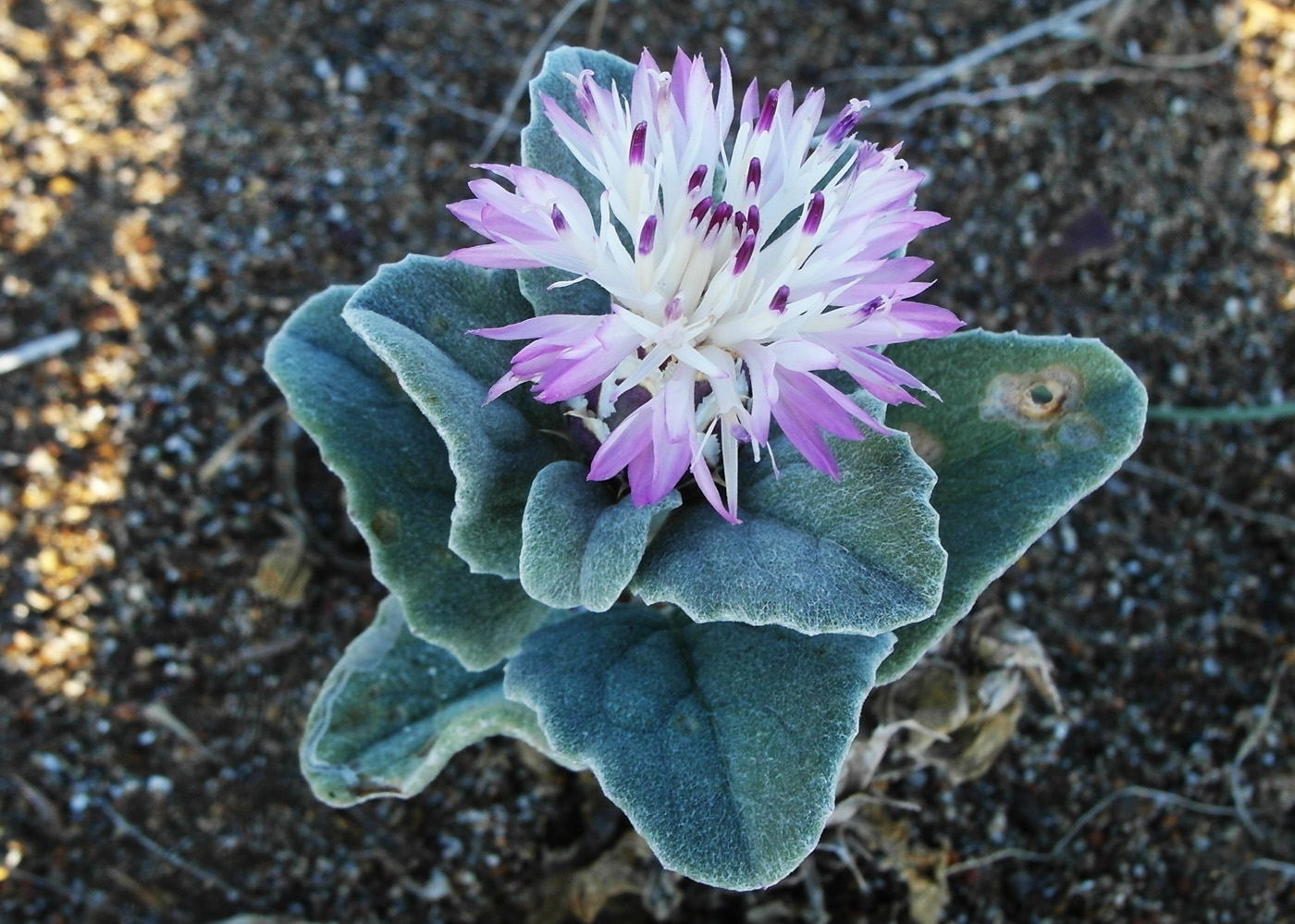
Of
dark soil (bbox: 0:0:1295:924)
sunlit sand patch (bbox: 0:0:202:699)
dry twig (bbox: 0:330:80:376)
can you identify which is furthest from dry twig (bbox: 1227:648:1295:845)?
dry twig (bbox: 0:330:80:376)

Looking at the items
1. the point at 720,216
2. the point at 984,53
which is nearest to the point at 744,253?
the point at 720,216

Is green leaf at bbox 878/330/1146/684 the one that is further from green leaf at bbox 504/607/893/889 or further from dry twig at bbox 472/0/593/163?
dry twig at bbox 472/0/593/163

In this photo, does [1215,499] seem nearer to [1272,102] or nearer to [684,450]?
[1272,102]

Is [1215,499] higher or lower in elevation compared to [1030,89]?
lower

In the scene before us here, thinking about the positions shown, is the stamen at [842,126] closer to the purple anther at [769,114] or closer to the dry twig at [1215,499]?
the purple anther at [769,114]

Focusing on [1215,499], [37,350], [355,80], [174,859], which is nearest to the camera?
[174,859]

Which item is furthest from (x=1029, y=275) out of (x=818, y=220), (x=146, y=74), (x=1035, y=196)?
(x=146, y=74)

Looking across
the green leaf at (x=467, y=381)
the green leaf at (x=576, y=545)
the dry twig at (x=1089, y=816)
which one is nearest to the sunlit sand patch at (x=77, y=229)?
the green leaf at (x=467, y=381)
